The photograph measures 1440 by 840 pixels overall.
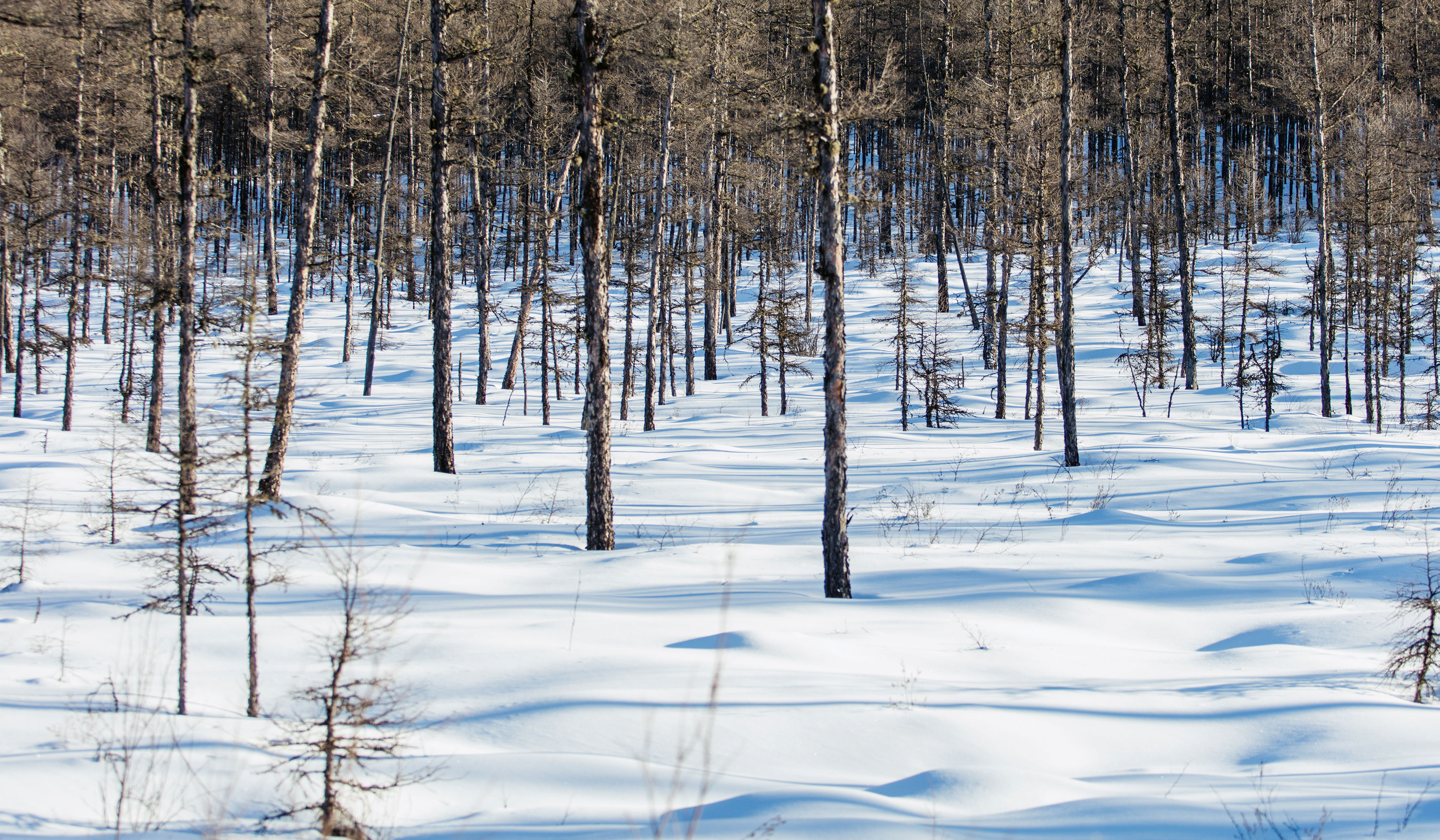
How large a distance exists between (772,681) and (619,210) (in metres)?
22.8

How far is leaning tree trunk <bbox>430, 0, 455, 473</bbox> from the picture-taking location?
15.0 meters

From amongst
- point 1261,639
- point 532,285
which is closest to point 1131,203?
point 532,285

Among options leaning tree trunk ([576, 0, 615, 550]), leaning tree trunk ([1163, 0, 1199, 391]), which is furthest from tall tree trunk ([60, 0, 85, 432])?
leaning tree trunk ([1163, 0, 1199, 391])

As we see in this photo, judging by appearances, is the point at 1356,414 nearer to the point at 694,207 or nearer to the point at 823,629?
the point at 694,207

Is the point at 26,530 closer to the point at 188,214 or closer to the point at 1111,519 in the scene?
the point at 188,214

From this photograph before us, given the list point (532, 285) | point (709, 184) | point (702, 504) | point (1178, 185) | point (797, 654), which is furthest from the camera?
point (709, 184)

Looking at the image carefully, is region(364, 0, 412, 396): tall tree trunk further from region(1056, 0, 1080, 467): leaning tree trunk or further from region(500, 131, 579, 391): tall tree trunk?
region(1056, 0, 1080, 467): leaning tree trunk

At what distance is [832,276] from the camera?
28.1 feet

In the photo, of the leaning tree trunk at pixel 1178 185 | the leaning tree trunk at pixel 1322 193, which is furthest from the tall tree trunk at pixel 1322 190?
the leaning tree trunk at pixel 1178 185

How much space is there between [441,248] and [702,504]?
718 cm

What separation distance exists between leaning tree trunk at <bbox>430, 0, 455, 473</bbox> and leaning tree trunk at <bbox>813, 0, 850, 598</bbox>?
857 cm

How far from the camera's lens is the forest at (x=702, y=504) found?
4.76 metres

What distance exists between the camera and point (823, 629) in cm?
789

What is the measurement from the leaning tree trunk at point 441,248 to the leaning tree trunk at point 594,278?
5325mm
